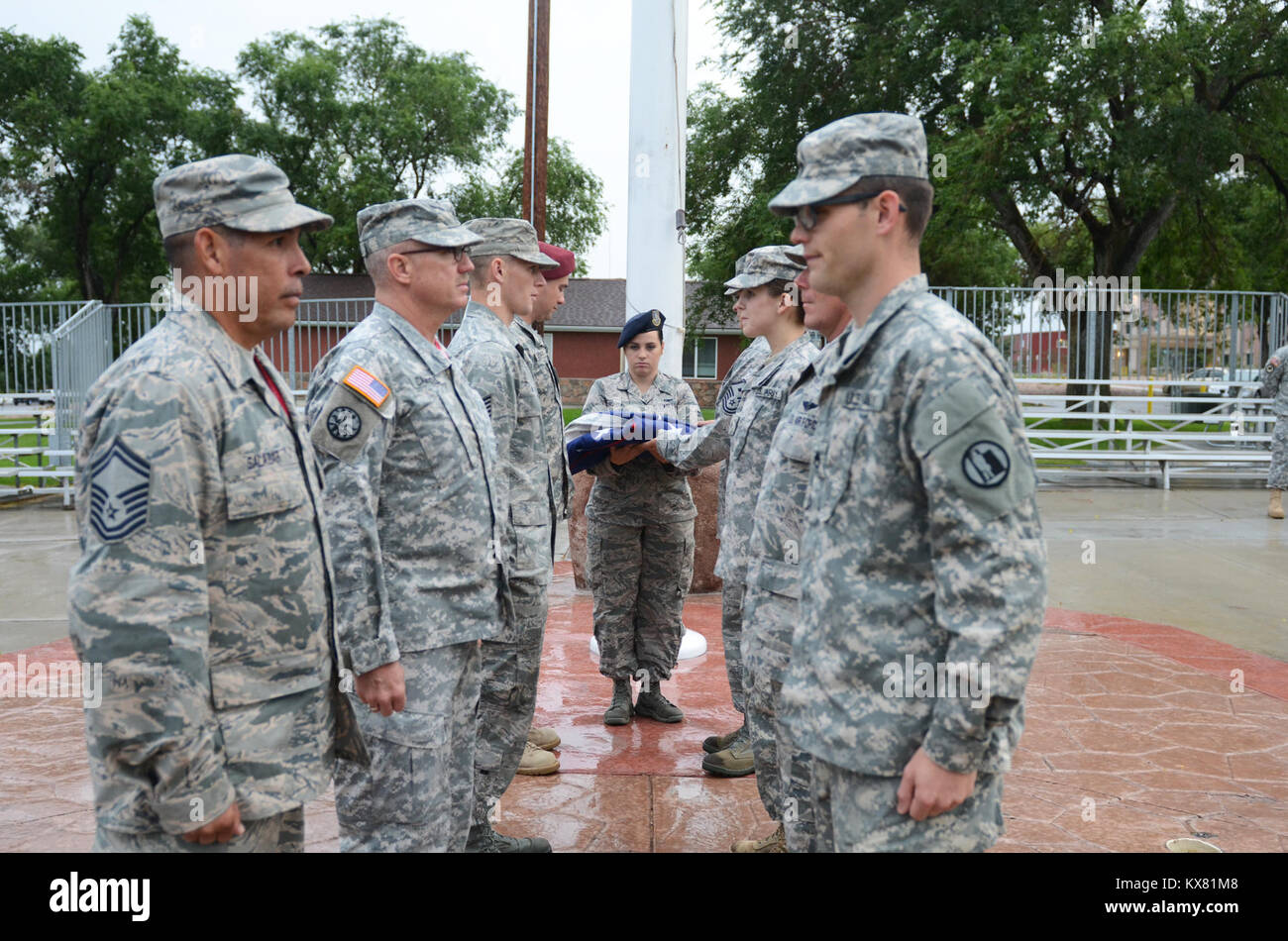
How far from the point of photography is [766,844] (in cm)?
364

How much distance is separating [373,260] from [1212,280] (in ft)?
76.8

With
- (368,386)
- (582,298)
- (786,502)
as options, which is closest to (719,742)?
(786,502)

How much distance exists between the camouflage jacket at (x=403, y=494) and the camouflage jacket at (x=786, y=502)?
82 centimetres

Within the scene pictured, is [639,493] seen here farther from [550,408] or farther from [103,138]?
[103,138]

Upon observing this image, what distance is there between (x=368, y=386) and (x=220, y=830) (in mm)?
1211

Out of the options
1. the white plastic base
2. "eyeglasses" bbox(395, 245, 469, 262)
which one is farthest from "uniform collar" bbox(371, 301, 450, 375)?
the white plastic base

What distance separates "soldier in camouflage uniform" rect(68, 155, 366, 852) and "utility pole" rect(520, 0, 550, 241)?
6.70m

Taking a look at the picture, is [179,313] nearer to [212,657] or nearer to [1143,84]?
[212,657]

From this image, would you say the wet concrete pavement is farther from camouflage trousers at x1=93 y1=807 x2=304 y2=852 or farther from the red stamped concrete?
camouflage trousers at x1=93 y1=807 x2=304 y2=852

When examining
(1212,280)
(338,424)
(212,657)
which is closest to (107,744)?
(212,657)

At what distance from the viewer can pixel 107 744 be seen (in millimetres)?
1848

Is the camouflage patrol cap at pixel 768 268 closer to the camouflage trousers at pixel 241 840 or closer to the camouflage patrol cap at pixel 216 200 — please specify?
the camouflage patrol cap at pixel 216 200

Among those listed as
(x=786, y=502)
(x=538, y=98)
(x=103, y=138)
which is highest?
(x=103, y=138)

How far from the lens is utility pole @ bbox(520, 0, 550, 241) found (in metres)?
8.85
